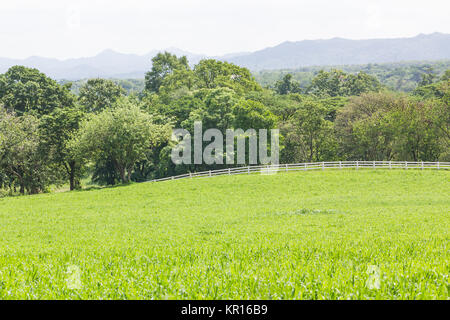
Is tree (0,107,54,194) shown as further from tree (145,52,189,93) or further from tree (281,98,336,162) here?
tree (145,52,189,93)

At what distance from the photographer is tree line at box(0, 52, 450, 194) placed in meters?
41.4

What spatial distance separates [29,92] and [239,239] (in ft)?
166

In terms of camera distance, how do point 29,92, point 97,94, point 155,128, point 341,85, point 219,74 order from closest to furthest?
1. point 155,128
2. point 29,92
3. point 97,94
4. point 219,74
5. point 341,85

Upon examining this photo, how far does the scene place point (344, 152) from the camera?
54.5 m

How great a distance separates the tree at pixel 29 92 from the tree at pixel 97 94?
21.4 feet

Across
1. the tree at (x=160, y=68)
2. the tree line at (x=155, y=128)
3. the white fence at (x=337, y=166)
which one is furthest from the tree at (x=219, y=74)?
the white fence at (x=337, y=166)

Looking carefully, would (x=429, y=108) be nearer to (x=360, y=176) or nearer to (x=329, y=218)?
(x=360, y=176)

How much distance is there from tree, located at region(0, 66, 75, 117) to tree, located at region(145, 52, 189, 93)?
115 ft

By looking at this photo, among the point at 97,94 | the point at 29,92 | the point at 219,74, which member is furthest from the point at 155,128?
the point at 219,74

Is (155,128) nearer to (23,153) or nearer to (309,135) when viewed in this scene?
(23,153)

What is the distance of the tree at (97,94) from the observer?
62156 mm

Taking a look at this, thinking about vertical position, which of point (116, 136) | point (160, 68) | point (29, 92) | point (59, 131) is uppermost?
point (160, 68)

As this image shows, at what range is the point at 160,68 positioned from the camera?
88.7m

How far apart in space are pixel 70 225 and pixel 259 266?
54.4 ft
